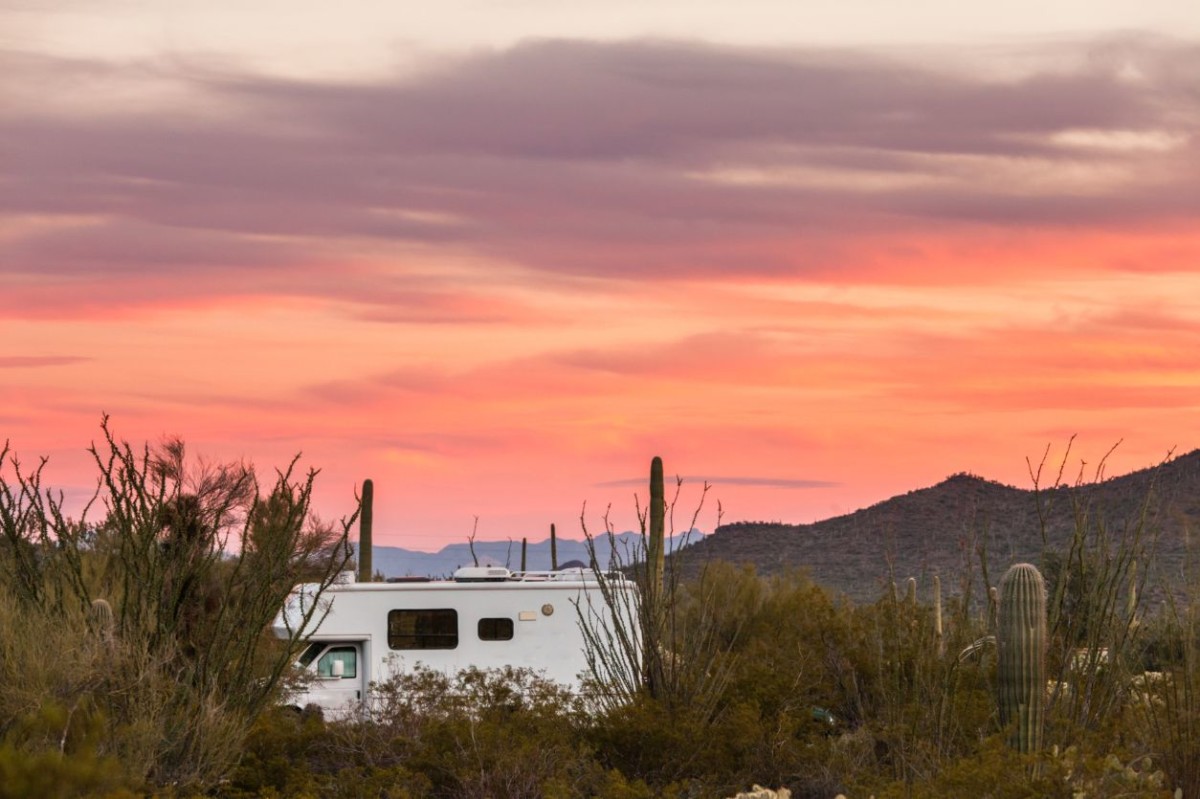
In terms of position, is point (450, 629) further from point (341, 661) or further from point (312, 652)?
point (312, 652)

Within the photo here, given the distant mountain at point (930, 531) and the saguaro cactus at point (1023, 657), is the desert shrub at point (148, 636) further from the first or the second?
the distant mountain at point (930, 531)

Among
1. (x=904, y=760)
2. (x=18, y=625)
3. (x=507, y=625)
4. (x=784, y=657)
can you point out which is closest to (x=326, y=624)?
(x=507, y=625)

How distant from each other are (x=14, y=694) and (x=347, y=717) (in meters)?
5.05

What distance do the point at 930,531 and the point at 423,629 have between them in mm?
39831

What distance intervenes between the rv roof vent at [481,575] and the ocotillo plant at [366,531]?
1131 centimetres

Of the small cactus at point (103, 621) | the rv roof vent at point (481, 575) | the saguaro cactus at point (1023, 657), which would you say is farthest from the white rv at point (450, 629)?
the saguaro cactus at point (1023, 657)

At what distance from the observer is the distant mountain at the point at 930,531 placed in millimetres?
52781

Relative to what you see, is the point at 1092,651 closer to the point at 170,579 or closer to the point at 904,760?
the point at 904,760

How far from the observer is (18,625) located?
12719mm

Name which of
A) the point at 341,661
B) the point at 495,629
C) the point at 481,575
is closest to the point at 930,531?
the point at 481,575

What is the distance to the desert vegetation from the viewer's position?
11867mm

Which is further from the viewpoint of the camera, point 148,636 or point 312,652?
point 312,652

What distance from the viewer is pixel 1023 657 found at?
40.0ft

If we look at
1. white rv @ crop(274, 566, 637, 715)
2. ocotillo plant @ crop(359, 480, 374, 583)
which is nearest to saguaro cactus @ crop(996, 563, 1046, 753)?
white rv @ crop(274, 566, 637, 715)
